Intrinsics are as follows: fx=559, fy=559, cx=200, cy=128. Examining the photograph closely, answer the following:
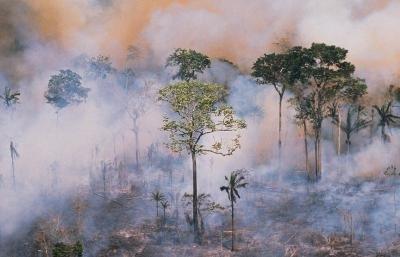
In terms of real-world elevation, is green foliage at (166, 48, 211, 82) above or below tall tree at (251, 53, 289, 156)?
above

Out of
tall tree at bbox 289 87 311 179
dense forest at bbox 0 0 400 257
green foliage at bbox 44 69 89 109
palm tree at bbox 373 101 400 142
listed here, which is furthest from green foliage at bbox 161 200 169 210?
palm tree at bbox 373 101 400 142

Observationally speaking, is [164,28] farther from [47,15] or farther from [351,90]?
[351,90]

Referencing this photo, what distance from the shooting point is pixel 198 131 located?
5075 cm

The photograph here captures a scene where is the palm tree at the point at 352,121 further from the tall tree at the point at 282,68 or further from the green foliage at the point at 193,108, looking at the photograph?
the green foliage at the point at 193,108

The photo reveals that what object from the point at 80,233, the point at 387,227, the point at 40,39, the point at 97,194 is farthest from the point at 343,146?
the point at 40,39

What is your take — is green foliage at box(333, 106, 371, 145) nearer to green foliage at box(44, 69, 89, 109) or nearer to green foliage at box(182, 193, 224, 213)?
green foliage at box(182, 193, 224, 213)

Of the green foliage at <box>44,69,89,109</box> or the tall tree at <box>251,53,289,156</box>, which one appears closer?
the tall tree at <box>251,53,289,156</box>

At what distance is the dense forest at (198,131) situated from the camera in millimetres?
51125

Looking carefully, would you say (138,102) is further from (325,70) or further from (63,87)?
(325,70)

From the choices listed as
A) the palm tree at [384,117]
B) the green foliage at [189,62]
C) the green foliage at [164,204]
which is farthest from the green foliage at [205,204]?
the palm tree at [384,117]

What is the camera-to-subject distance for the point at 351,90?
67.4 metres

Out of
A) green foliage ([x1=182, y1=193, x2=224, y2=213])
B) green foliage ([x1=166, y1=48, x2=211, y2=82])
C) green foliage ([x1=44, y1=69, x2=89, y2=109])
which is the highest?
green foliage ([x1=166, y1=48, x2=211, y2=82])

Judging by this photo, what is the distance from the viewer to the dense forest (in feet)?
168

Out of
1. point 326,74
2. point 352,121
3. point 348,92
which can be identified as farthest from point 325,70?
point 352,121
